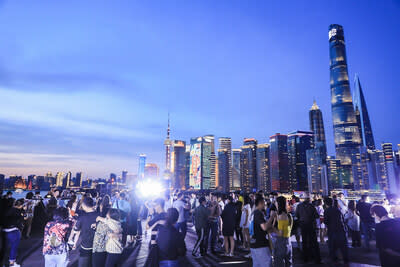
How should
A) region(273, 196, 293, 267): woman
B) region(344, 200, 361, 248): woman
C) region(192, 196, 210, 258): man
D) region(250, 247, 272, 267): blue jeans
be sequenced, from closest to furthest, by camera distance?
region(250, 247, 272, 267): blue jeans
region(273, 196, 293, 267): woman
region(192, 196, 210, 258): man
region(344, 200, 361, 248): woman

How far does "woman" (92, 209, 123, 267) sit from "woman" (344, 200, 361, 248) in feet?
32.0

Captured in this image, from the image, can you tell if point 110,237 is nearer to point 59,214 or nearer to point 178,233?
point 59,214

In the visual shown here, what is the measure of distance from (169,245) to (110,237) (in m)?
1.32

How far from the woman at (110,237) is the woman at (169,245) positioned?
3.43 ft

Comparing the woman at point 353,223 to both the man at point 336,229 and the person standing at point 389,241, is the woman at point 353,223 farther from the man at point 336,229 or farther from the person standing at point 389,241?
the person standing at point 389,241

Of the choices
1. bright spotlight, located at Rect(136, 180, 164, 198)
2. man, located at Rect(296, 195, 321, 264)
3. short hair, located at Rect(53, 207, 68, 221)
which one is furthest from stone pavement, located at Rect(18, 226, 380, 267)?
short hair, located at Rect(53, 207, 68, 221)

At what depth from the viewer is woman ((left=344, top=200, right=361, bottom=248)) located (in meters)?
10.6

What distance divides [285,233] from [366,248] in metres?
7.06

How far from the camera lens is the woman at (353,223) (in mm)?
10633

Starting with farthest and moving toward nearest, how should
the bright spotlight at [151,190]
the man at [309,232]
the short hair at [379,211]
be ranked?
the bright spotlight at [151,190]
the man at [309,232]
the short hair at [379,211]

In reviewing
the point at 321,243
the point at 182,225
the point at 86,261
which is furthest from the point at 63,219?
the point at 321,243

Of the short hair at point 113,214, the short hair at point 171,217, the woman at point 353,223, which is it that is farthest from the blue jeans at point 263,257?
the woman at point 353,223

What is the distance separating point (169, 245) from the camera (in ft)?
13.2

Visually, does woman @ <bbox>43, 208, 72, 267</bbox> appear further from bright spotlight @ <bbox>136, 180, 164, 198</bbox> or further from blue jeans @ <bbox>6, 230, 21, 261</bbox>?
bright spotlight @ <bbox>136, 180, 164, 198</bbox>
